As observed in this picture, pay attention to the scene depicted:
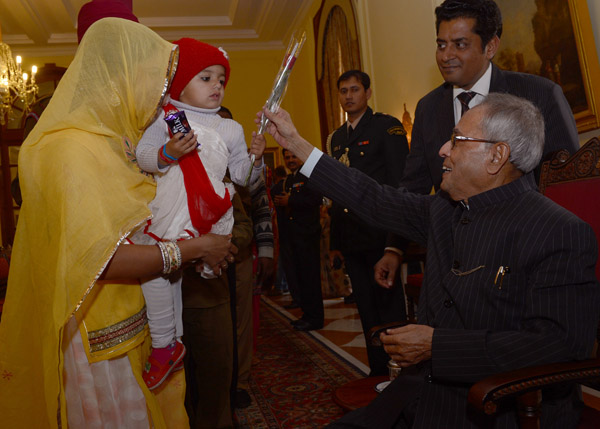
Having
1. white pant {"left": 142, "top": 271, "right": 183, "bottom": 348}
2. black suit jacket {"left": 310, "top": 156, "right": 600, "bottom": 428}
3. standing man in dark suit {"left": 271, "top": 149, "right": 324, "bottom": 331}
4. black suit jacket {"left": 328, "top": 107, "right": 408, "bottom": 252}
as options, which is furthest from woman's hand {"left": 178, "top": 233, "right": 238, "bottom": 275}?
standing man in dark suit {"left": 271, "top": 149, "right": 324, "bottom": 331}

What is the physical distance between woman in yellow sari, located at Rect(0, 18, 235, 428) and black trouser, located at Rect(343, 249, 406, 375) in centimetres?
186

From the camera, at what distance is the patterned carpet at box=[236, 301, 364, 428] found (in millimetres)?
2826

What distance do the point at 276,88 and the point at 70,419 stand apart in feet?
3.70

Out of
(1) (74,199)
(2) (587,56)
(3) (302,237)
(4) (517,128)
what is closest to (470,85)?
(4) (517,128)

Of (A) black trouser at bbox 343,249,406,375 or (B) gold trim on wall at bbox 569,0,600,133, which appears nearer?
(B) gold trim on wall at bbox 569,0,600,133

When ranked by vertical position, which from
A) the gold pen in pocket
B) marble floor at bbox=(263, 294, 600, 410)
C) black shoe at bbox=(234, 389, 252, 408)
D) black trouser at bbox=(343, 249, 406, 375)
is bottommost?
marble floor at bbox=(263, 294, 600, 410)

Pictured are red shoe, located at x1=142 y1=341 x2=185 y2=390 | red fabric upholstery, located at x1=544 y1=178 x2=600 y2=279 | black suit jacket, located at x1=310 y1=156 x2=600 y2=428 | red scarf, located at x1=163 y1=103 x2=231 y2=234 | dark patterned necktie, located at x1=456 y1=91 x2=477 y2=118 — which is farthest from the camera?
dark patterned necktie, located at x1=456 y1=91 x2=477 y2=118

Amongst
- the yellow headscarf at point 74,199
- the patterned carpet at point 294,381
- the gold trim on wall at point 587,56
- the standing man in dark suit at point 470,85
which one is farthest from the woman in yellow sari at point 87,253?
the gold trim on wall at point 587,56

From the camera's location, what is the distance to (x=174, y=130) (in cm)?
156

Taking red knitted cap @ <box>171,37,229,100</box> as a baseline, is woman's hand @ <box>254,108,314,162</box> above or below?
below

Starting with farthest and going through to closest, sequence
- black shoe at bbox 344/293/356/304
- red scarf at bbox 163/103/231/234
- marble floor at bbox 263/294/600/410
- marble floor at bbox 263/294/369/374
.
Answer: black shoe at bbox 344/293/356/304 < marble floor at bbox 263/294/369/374 < marble floor at bbox 263/294/600/410 < red scarf at bbox 163/103/231/234

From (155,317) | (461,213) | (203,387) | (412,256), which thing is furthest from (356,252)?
(155,317)

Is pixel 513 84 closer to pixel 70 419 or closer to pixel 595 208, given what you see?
pixel 595 208

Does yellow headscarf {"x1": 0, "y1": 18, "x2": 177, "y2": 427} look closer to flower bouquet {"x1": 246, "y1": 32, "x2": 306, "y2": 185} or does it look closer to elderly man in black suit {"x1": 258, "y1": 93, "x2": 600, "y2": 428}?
flower bouquet {"x1": 246, "y1": 32, "x2": 306, "y2": 185}
